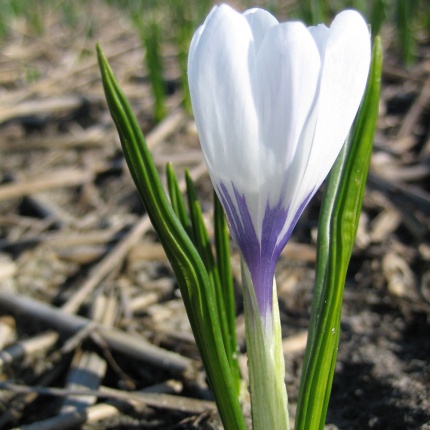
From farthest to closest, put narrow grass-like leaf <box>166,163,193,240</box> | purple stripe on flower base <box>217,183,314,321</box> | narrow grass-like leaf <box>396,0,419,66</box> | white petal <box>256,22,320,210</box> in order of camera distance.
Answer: narrow grass-like leaf <box>396,0,419,66</box>, narrow grass-like leaf <box>166,163,193,240</box>, purple stripe on flower base <box>217,183,314,321</box>, white petal <box>256,22,320,210</box>

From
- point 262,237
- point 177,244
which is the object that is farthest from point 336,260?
point 177,244

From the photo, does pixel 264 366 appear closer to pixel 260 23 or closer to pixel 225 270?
pixel 225 270

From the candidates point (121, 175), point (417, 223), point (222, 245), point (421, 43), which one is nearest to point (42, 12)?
point (421, 43)

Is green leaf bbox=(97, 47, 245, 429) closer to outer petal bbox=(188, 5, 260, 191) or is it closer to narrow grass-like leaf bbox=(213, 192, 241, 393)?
outer petal bbox=(188, 5, 260, 191)

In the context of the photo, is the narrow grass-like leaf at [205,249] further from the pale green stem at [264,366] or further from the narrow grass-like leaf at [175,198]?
the pale green stem at [264,366]

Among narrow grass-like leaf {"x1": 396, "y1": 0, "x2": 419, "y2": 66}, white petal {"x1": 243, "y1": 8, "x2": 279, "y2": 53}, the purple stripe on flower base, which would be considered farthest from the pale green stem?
narrow grass-like leaf {"x1": 396, "y1": 0, "x2": 419, "y2": 66}

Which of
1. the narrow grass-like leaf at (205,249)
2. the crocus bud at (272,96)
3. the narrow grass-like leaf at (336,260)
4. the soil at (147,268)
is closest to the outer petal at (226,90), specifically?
the crocus bud at (272,96)

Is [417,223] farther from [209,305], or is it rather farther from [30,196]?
[30,196]
